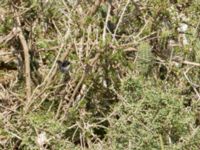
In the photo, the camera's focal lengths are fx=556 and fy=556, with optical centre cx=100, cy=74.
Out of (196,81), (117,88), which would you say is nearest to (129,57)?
(117,88)

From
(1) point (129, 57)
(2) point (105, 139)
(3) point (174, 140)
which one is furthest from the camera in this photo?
(1) point (129, 57)

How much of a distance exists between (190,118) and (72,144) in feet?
1.79

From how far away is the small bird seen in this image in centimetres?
271

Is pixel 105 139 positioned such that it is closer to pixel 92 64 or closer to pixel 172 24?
pixel 92 64

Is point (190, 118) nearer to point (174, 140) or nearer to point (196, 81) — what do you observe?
point (174, 140)

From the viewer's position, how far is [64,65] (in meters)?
2.73

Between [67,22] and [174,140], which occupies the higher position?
[67,22]

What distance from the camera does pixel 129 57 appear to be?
9.23ft

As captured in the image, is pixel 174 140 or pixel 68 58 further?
pixel 68 58

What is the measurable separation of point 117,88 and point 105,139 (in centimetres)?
28

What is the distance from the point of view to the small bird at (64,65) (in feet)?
8.91

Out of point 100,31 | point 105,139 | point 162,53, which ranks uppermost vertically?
point 100,31

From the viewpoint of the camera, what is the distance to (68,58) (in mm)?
2738

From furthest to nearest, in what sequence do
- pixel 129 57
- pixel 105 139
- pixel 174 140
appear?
pixel 129 57
pixel 105 139
pixel 174 140
